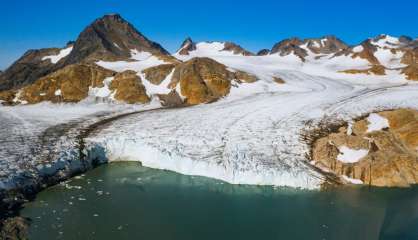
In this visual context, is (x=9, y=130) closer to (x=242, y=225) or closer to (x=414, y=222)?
(x=242, y=225)

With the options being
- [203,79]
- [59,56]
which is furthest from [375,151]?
[59,56]

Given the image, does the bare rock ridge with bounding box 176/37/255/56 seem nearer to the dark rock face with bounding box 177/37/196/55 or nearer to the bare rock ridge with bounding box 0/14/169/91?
the dark rock face with bounding box 177/37/196/55

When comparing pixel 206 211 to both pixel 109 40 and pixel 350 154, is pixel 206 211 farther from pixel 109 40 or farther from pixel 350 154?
pixel 109 40

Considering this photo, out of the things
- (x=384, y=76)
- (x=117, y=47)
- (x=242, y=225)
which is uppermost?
(x=117, y=47)

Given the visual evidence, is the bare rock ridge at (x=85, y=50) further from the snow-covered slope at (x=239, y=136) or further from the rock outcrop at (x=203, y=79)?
the snow-covered slope at (x=239, y=136)

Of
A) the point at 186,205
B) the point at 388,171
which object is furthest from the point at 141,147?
the point at 388,171

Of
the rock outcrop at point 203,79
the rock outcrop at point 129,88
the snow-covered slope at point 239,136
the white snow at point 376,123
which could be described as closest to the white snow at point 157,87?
the rock outcrop at point 129,88

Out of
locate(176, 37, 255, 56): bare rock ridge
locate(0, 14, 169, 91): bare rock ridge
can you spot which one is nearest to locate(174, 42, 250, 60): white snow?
locate(176, 37, 255, 56): bare rock ridge
